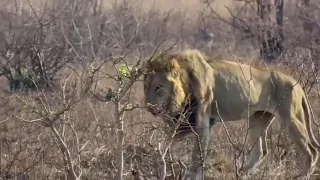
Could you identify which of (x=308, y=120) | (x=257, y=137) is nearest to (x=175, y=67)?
(x=257, y=137)

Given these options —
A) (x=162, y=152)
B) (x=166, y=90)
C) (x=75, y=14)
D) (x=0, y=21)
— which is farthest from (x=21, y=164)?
(x=75, y=14)

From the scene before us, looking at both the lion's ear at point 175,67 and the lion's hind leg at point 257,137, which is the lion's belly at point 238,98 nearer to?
the lion's hind leg at point 257,137

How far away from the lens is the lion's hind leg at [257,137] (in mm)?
8031

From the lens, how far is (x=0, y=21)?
1395cm

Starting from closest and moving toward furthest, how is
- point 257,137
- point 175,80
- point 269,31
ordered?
point 175,80, point 257,137, point 269,31

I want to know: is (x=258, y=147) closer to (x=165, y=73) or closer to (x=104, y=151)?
(x=165, y=73)

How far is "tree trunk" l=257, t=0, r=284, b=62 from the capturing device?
521 inches

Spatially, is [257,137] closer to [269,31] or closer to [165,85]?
[165,85]

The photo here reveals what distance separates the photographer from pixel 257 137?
8141 mm

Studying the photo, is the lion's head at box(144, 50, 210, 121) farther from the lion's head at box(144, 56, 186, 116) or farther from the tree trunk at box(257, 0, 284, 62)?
the tree trunk at box(257, 0, 284, 62)

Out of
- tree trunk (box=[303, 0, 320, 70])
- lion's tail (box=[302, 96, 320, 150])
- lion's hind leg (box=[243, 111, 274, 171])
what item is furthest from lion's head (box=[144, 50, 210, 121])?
tree trunk (box=[303, 0, 320, 70])

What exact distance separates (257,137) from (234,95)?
584mm

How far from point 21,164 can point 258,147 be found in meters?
2.74

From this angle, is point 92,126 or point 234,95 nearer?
point 234,95
